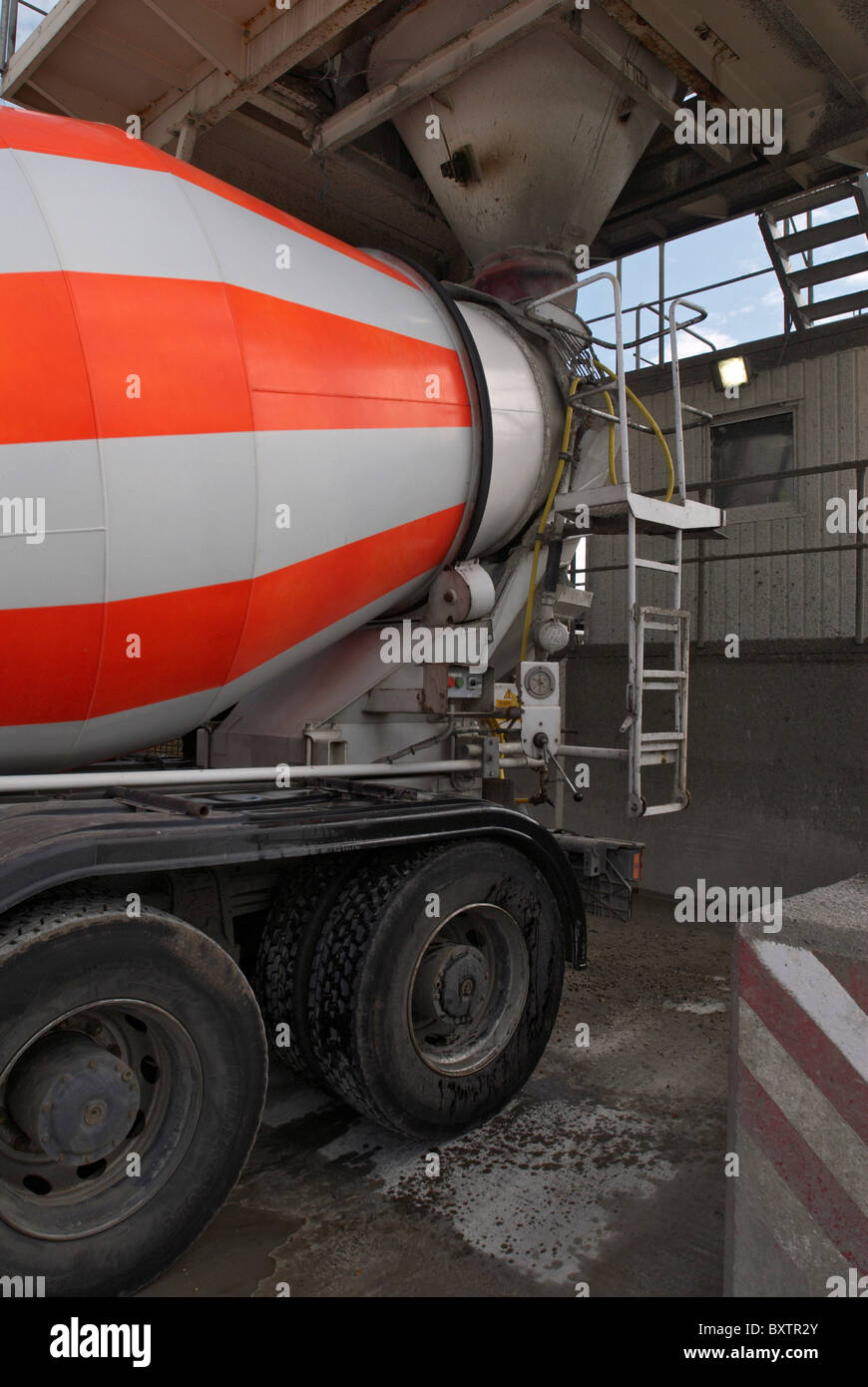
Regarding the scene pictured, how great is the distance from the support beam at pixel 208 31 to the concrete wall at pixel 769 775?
14.4 feet

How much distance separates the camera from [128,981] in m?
2.26

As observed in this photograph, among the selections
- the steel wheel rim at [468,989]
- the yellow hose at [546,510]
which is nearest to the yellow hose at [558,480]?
the yellow hose at [546,510]

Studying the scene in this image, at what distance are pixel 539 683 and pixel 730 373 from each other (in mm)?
4815

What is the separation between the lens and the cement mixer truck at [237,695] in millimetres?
2299

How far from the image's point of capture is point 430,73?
457cm

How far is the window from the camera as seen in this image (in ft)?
24.6

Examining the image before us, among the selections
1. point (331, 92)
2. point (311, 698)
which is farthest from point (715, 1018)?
point (331, 92)

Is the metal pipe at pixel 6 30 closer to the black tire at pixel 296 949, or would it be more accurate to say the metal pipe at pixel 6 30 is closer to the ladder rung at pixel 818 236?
the black tire at pixel 296 949

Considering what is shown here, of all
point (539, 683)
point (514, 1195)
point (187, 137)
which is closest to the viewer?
point (514, 1195)

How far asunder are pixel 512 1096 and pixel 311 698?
1844 millimetres

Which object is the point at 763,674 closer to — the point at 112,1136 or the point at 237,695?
the point at 237,695

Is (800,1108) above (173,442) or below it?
below

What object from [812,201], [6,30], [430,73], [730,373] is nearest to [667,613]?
[430,73]
